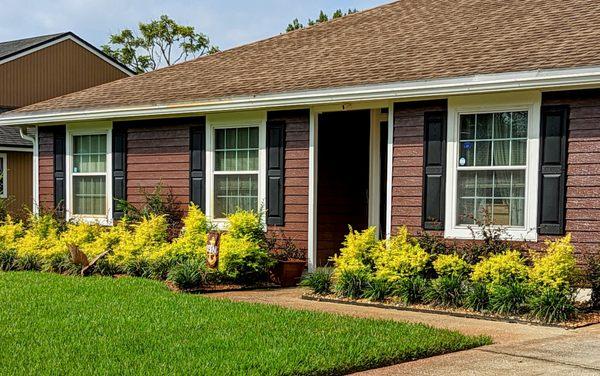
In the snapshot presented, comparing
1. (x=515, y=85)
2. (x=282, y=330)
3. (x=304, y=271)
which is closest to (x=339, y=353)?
(x=282, y=330)

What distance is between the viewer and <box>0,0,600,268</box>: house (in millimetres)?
9102

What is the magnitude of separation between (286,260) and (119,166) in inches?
160

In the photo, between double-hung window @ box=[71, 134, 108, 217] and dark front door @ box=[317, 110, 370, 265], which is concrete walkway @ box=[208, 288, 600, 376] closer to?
dark front door @ box=[317, 110, 370, 265]

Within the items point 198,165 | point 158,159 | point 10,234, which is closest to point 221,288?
point 198,165

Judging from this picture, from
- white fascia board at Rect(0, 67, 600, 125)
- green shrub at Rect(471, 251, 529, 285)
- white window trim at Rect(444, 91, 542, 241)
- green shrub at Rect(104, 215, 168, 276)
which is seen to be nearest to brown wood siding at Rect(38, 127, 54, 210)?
white fascia board at Rect(0, 67, 600, 125)

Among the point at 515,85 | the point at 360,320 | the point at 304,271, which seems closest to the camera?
the point at 360,320

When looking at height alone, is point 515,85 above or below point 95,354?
above

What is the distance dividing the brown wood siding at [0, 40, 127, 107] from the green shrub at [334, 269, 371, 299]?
19509 mm

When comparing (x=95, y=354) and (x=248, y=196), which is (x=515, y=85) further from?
(x=95, y=354)

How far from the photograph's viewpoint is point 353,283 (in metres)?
9.45

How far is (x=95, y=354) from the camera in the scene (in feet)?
19.4

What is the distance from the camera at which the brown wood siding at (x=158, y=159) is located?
12.8 m

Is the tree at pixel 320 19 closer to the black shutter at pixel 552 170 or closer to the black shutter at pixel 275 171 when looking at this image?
the black shutter at pixel 275 171

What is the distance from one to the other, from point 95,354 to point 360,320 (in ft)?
8.73
